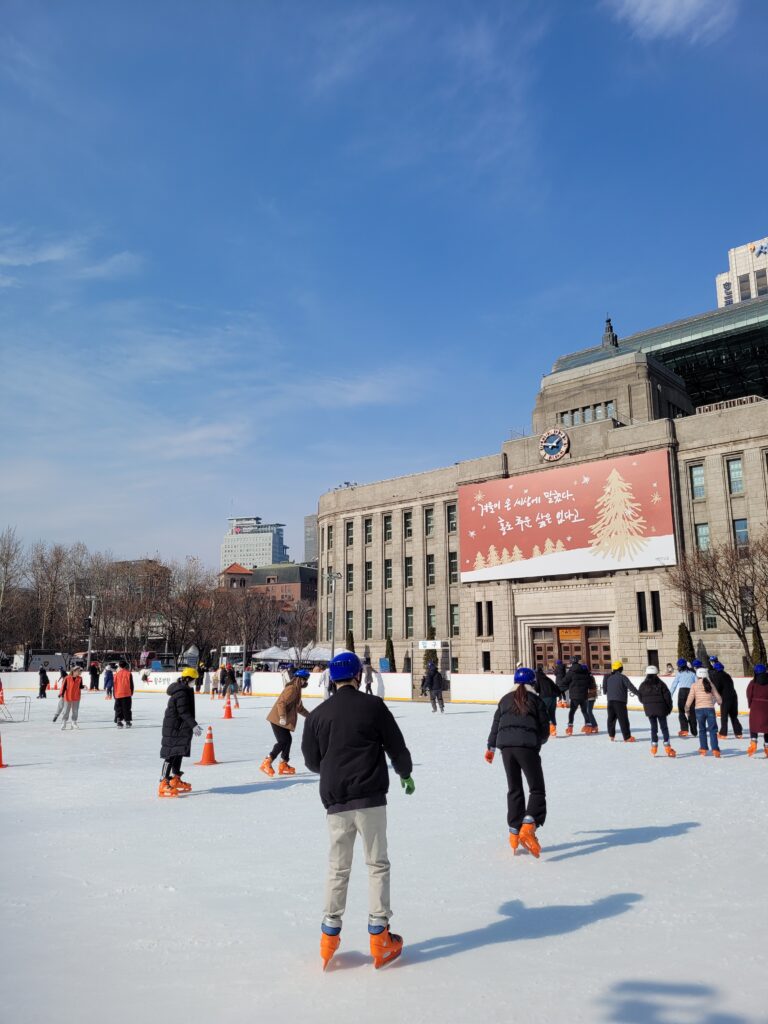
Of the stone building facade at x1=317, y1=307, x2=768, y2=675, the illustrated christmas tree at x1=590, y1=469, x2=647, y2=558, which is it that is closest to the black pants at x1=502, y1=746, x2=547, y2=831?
the stone building facade at x1=317, y1=307, x2=768, y2=675

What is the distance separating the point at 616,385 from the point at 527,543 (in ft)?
47.6

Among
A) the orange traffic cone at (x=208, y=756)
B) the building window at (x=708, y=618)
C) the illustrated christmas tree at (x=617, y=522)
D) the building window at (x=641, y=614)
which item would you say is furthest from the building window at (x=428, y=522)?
the orange traffic cone at (x=208, y=756)

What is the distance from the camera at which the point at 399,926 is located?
500cm

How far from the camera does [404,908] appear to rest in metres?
5.35

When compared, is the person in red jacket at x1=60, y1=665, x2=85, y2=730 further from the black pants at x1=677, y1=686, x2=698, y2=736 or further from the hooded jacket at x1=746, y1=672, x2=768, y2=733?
the hooded jacket at x1=746, y1=672, x2=768, y2=733

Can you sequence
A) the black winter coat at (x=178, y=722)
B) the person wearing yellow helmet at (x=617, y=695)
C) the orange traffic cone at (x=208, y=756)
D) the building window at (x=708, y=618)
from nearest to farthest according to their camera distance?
the black winter coat at (x=178, y=722) < the orange traffic cone at (x=208, y=756) < the person wearing yellow helmet at (x=617, y=695) < the building window at (x=708, y=618)

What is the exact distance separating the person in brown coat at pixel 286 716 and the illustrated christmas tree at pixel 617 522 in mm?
34510

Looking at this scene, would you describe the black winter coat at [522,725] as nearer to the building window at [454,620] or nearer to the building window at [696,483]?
the building window at [696,483]

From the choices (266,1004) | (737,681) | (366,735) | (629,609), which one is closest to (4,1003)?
(266,1004)

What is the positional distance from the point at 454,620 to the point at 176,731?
46005 mm

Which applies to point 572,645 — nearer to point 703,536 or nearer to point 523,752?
point 703,536

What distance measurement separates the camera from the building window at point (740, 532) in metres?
40.5

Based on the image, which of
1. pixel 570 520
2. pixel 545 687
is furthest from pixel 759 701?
pixel 570 520

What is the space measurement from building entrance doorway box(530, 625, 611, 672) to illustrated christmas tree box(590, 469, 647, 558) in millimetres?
4851
